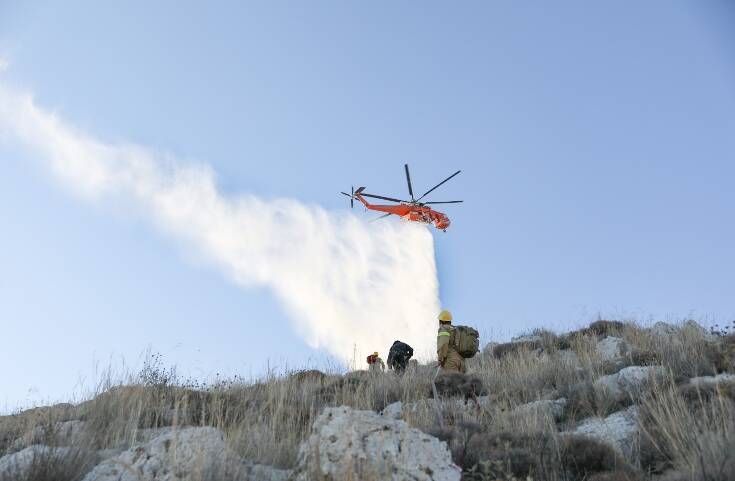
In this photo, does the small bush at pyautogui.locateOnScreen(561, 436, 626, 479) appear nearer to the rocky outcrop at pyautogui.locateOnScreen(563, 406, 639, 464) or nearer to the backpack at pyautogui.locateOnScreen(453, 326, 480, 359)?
the rocky outcrop at pyautogui.locateOnScreen(563, 406, 639, 464)

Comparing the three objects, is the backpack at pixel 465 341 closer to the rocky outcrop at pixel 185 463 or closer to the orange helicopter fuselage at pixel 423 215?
the rocky outcrop at pixel 185 463

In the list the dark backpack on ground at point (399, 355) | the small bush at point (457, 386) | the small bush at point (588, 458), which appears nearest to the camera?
the small bush at point (588, 458)

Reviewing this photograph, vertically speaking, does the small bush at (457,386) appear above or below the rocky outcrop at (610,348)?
below

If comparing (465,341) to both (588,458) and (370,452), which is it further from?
(370,452)

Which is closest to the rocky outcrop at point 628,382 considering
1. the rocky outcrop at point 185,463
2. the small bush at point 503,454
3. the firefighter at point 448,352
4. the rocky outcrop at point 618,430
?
the rocky outcrop at point 618,430

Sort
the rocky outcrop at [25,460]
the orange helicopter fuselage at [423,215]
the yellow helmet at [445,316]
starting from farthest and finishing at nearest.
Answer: the orange helicopter fuselage at [423,215]
the yellow helmet at [445,316]
the rocky outcrop at [25,460]

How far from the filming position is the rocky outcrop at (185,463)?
3.97m

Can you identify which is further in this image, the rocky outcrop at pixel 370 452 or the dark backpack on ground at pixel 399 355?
the dark backpack on ground at pixel 399 355

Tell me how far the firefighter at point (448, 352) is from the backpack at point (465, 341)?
73 mm

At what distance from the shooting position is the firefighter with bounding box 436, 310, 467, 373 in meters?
10.7

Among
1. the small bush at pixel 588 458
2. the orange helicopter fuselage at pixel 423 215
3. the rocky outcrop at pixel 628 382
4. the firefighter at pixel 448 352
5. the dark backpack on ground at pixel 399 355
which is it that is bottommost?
the small bush at pixel 588 458

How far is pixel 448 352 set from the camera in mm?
10859

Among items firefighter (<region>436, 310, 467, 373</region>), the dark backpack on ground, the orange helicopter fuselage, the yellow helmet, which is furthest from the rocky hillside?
the orange helicopter fuselage

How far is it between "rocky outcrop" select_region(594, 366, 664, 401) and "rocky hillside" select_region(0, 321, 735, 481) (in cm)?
2
